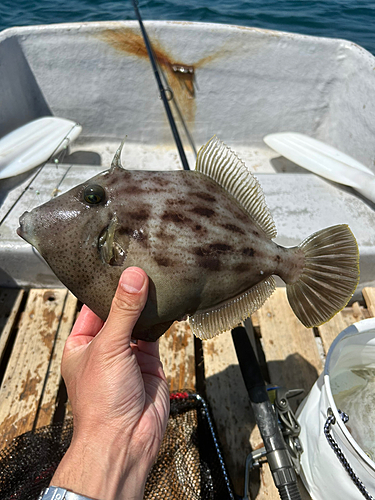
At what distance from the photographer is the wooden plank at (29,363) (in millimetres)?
2582

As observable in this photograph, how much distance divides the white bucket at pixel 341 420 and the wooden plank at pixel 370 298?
1020mm

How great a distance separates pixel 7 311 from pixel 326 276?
2.76 meters

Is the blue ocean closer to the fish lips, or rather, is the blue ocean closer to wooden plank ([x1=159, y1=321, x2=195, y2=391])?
wooden plank ([x1=159, y1=321, x2=195, y2=391])

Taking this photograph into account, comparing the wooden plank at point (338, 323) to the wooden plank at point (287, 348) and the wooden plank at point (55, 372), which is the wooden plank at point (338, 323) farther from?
A: the wooden plank at point (55, 372)

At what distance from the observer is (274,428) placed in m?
2.14

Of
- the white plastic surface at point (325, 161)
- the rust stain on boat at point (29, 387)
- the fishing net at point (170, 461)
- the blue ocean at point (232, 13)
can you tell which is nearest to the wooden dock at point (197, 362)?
the rust stain on boat at point (29, 387)

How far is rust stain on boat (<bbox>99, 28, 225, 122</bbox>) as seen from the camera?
4.81 m

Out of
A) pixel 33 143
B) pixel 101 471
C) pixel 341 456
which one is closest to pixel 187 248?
pixel 101 471

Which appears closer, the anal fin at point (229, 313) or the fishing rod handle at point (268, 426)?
the anal fin at point (229, 313)

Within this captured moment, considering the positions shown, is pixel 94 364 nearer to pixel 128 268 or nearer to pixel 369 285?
pixel 128 268

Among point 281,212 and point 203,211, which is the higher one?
point 203,211

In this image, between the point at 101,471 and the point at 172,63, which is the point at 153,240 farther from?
the point at 172,63

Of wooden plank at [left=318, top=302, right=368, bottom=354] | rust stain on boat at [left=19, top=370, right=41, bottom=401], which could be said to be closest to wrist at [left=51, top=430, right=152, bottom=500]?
rust stain on boat at [left=19, top=370, right=41, bottom=401]

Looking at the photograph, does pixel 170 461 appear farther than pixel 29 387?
No
